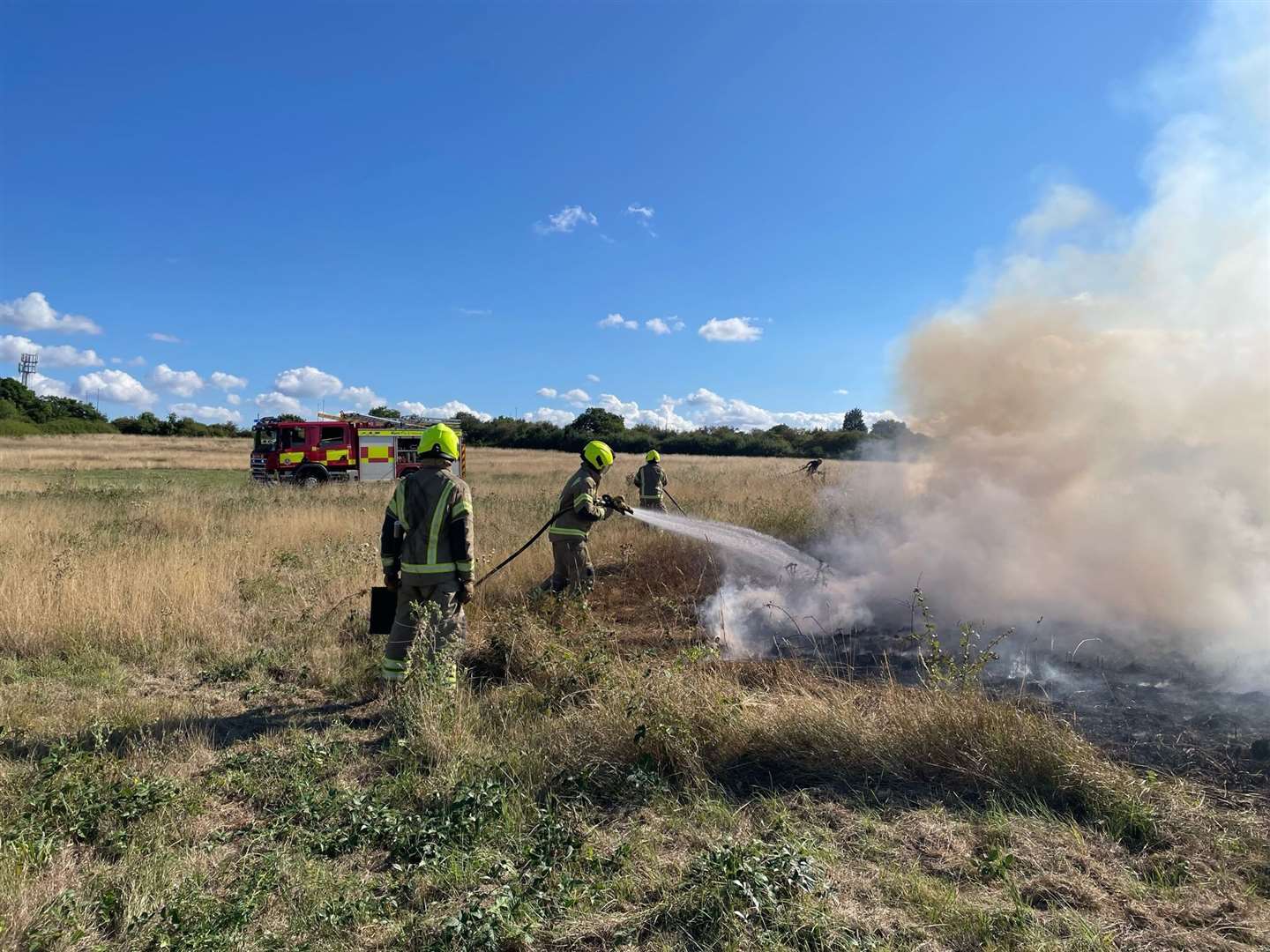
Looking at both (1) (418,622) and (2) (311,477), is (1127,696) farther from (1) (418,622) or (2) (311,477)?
(2) (311,477)

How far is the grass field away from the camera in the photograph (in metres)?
2.51

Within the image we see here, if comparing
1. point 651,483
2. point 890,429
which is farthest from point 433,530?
point 890,429

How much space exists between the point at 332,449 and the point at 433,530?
1958 centimetres

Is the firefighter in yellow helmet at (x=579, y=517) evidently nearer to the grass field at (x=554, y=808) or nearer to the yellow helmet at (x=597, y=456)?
the yellow helmet at (x=597, y=456)

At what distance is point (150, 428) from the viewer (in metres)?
68.6

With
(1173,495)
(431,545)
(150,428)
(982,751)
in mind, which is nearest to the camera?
(982,751)

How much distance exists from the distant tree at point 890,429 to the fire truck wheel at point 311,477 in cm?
1640

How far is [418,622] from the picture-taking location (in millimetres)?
4773

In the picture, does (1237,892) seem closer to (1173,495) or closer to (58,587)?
(1173,495)

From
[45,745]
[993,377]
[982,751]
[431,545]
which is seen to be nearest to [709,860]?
[982,751]

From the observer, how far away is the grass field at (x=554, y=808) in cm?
251

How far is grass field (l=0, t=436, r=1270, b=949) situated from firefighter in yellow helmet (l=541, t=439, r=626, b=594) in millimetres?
1010

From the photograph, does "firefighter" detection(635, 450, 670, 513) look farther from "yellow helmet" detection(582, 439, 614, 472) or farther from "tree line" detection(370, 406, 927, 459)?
"tree line" detection(370, 406, 927, 459)

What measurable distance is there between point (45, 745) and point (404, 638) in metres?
2.02
